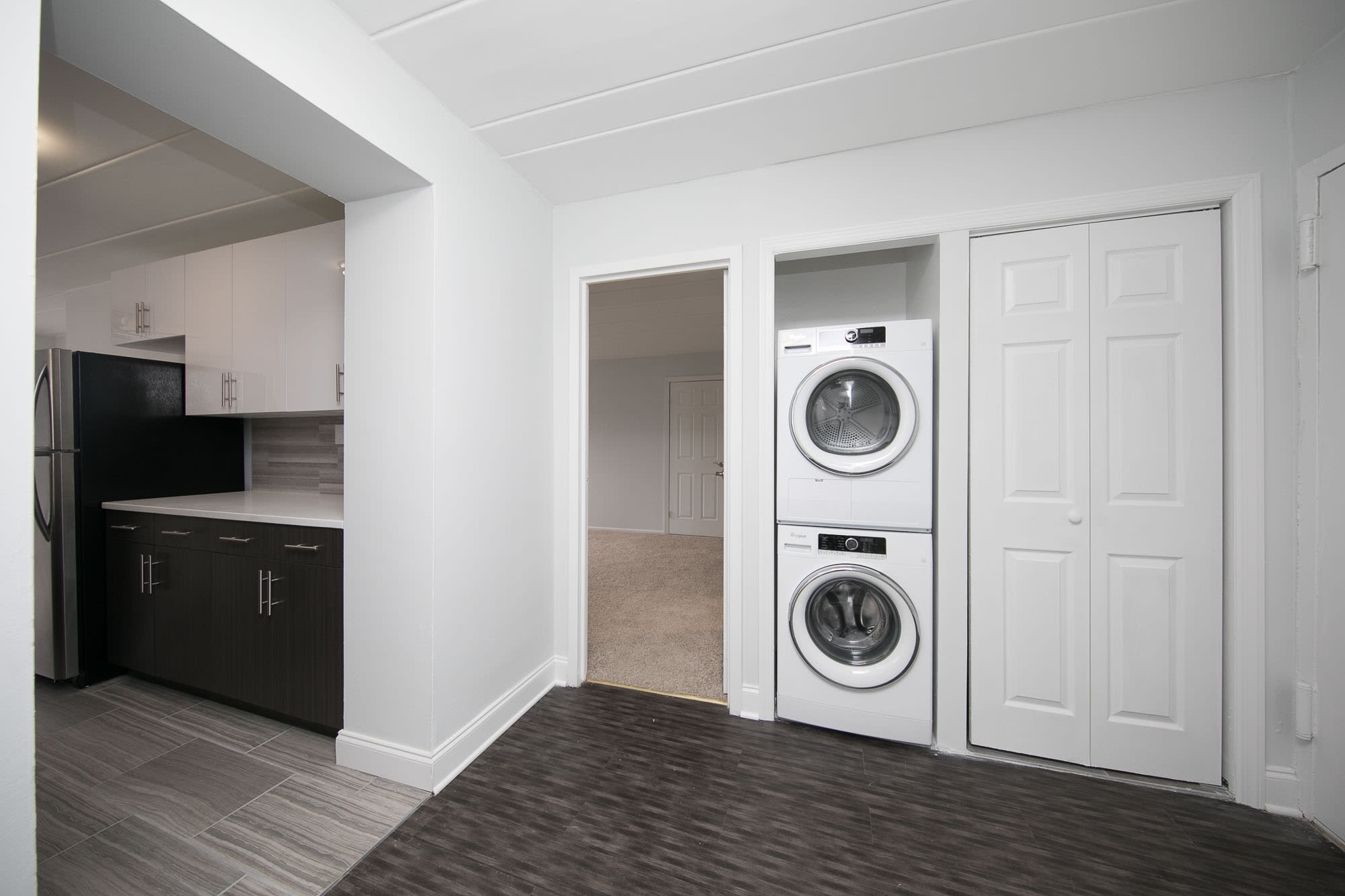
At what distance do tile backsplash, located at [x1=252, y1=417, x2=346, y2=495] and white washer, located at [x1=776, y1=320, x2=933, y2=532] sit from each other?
250cm

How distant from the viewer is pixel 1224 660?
1699 millimetres

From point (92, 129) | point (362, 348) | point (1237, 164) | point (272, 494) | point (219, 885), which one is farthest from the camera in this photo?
point (272, 494)

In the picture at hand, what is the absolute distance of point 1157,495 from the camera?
1.75m

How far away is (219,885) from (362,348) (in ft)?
5.47

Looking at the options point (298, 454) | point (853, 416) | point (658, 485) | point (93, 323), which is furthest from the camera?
point (658, 485)

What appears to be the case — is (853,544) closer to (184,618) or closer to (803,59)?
(803,59)

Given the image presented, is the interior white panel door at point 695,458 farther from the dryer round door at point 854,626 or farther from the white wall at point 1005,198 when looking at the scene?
the dryer round door at point 854,626

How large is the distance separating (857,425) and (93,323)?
4.82m

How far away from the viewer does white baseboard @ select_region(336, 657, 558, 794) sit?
1.71 meters

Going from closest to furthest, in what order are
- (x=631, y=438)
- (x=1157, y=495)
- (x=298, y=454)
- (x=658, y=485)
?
(x=1157, y=495) < (x=298, y=454) < (x=658, y=485) < (x=631, y=438)

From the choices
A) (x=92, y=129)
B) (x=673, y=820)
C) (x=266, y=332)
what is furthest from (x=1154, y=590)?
(x=92, y=129)

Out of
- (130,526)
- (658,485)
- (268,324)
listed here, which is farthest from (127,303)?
(658,485)

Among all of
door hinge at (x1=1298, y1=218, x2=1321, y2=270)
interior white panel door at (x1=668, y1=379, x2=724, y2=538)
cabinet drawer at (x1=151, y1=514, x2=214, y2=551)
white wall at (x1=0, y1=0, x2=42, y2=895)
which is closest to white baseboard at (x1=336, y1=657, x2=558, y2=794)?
white wall at (x1=0, y1=0, x2=42, y2=895)

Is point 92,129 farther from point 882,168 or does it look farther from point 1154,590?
point 1154,590
